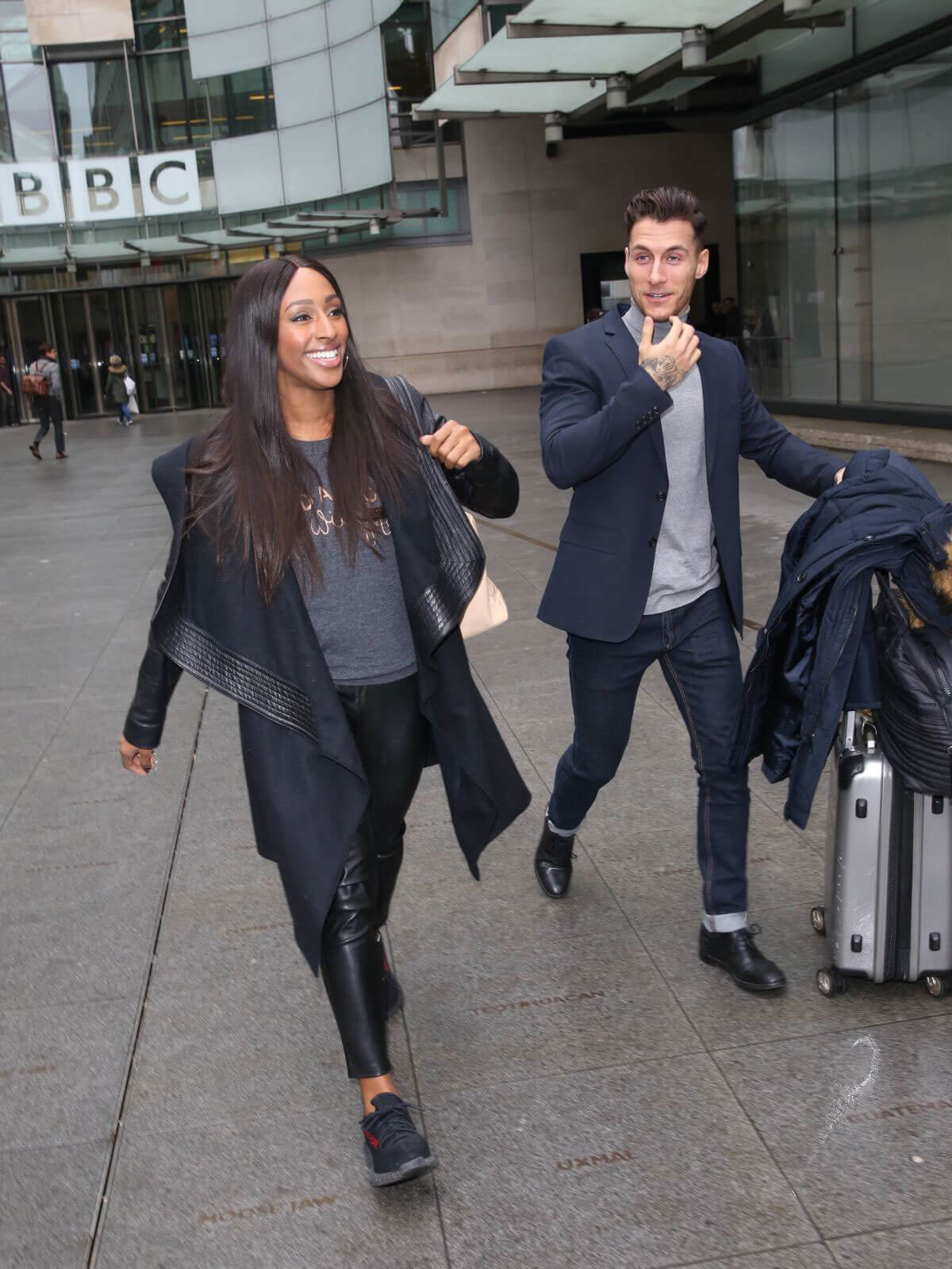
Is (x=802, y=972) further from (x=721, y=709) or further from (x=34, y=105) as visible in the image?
(x=34, y=105)

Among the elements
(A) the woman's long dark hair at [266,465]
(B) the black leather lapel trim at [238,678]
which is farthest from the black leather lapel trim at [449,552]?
(B) the black leather lapel trim at [238,678]

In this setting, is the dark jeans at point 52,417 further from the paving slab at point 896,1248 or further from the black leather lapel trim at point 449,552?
the paving slab at point 896,1248

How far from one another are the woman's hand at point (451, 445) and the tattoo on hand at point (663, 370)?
0.51m

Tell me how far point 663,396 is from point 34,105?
33731 millimetres

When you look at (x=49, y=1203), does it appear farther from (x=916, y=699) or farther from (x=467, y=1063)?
(x=916, y=699)

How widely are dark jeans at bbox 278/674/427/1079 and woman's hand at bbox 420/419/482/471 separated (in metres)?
0.50

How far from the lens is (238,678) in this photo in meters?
2.84

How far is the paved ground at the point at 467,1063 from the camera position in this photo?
255 centimetres

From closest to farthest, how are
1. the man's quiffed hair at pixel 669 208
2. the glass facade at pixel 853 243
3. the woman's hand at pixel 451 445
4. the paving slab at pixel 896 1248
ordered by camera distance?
the paving slab at pixel 896 1248 < the woman's hand at pixel 451 445 < the man's quiffed hair at pixel 669 208 < the glass facade at pixel 853 243

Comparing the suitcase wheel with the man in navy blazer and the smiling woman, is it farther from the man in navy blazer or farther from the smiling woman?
the smiling woman

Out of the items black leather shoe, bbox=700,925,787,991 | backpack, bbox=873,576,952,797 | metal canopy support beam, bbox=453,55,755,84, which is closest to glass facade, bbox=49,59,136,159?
metal canopy support beam, bbox=453,55,755,84

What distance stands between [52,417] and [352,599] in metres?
21.1

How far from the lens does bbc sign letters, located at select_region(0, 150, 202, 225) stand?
1273 inches

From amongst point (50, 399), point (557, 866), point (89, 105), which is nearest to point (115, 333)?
point (89, 105)
